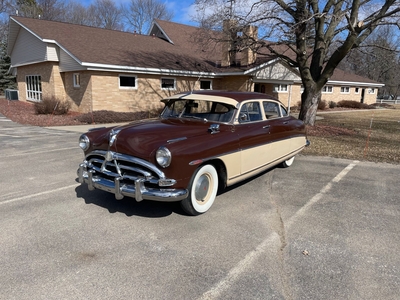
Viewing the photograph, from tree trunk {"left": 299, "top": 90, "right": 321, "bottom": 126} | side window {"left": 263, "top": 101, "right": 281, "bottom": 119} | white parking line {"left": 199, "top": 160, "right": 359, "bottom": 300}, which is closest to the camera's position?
white parking line {"left": 199, "top": 160, "right": 359, "bottom": 300}

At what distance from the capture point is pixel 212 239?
3564 mm

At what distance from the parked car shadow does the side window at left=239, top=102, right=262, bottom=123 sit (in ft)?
Answer: 5.84

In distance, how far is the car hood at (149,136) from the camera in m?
3.82

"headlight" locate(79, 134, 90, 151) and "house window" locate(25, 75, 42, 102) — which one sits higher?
"house window" locate(25, 75, 42, 102)

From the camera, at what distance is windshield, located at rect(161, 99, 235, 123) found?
4.88 metres

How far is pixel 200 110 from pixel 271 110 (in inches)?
63.8

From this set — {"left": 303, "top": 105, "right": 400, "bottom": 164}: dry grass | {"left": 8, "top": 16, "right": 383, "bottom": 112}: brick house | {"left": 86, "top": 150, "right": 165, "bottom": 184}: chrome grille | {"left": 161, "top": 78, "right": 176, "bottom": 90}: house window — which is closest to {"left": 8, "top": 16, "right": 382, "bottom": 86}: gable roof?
{"left": 8, "top": 16, "right": 383, "bottom": 112}: brick house

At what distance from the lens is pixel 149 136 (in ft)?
13.1

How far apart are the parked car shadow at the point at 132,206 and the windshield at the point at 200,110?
59.6 inches

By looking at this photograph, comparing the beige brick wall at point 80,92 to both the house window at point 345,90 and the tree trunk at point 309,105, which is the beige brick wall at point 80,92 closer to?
the tree trunk at point 309,105

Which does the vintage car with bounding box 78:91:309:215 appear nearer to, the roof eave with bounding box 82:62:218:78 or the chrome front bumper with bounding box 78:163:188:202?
the chrome front bumper with bounding box 78:163:188:202

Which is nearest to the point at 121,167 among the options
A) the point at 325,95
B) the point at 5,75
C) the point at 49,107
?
the point at 49,107

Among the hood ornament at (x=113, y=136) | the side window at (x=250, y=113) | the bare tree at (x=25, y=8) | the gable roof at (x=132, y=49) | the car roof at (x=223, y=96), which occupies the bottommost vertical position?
the hood ornament at (x=113, y=136)

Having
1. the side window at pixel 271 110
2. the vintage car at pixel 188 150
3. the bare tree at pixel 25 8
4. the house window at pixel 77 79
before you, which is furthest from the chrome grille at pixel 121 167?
the bare tree at pixel 25 8
